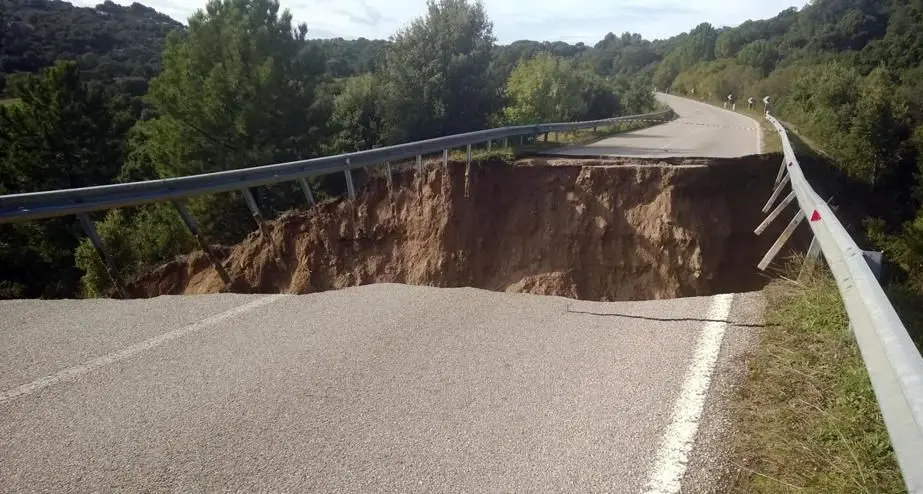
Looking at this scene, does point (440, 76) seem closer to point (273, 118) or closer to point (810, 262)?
point (273, 118)

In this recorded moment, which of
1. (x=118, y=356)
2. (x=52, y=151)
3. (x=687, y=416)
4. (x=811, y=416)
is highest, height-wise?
(x=811, y=416)

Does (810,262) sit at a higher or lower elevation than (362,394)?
higher

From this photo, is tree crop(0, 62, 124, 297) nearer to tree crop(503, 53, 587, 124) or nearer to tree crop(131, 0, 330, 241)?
tree crop(131, 0, 330, 241)

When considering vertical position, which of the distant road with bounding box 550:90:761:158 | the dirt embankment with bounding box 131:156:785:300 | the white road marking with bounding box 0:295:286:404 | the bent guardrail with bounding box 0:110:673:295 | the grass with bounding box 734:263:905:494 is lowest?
the dirt embankment with bounding box 131:156:785:300

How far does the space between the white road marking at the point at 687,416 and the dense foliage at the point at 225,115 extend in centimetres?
1052

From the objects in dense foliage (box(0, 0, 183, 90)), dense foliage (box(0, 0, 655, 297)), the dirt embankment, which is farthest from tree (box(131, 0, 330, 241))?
dense foliage (box(0, 0, 183, 90))

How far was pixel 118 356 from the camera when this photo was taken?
4527 mm

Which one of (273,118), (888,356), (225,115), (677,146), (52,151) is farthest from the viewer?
(52,151)

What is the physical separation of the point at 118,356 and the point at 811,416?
4.66m

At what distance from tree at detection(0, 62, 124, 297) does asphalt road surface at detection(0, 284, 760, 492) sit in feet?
68.6

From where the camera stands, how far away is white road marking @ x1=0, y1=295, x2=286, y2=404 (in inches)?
157

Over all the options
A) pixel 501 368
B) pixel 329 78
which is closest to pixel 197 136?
pixel 329 78

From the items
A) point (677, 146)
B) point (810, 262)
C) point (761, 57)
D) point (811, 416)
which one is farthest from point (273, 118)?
point (761, 57)

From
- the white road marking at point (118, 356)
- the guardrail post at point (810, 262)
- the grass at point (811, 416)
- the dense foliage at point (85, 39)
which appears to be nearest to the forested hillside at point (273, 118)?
the guardrail post at point (810, 262)
